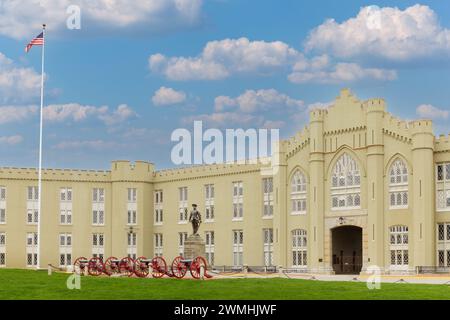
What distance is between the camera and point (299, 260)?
7206cm

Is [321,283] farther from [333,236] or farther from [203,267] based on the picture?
[333,236]

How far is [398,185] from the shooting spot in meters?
64.8

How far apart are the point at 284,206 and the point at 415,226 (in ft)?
44.8

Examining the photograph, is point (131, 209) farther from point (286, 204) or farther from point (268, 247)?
point (286, 204)

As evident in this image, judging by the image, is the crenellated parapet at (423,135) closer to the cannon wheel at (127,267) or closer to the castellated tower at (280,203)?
the castellated tower at (280,203)

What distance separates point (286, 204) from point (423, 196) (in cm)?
1424

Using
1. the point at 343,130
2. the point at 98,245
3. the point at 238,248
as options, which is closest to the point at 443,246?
the point at 343,130

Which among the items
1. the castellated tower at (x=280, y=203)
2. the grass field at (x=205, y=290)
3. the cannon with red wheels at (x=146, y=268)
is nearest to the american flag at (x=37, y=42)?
the cannon with red wheels at (x=146, y=268)

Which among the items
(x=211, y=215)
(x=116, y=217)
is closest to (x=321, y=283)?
(x=211, y=215)

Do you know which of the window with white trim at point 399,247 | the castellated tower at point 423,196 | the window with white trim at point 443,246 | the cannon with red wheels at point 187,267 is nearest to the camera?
the cannon with red wheels at point 187,267

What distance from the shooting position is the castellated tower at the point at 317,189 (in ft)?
229

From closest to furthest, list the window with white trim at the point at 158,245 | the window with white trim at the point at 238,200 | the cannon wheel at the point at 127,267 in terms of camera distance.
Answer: the cannon wheel at the point at 127,267, the window with white trim at the point at 238,200, the window with white trim at the point at 158,245

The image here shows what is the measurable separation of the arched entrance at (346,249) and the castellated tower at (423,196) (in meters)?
8.72
